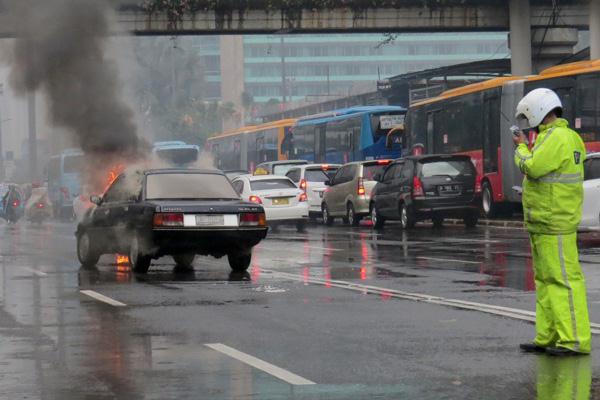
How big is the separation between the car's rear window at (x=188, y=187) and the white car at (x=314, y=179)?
20874mm

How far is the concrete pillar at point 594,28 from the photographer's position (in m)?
44.2

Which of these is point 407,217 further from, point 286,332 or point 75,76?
point 286,332

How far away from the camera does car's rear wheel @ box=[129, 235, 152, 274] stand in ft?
58.9

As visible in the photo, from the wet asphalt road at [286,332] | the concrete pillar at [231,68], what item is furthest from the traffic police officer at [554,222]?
the concrete pillar at [231,68]

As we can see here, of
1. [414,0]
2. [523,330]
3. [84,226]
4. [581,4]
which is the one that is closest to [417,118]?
[414,0]

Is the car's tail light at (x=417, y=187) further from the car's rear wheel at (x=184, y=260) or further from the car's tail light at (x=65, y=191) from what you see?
the car's tail light at (x=65, y=191)

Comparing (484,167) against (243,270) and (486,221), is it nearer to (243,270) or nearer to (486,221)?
(486,221)

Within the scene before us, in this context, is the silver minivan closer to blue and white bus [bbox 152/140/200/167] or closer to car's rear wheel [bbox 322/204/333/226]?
car's rear wheel [bbox 322/204/333/226]

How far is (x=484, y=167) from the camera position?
36.2 meters

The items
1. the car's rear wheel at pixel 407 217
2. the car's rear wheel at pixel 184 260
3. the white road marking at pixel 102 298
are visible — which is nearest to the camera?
the white road marking at pixel 102 298

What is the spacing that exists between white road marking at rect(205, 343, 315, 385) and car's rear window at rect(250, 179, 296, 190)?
77.1 ft

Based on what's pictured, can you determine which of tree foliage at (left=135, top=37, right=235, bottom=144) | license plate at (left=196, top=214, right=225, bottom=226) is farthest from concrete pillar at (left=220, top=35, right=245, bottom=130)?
license plate at (left=196, top=214, right=225, bottom=226)

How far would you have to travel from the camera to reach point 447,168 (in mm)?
31922

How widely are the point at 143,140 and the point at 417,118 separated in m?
14.5
